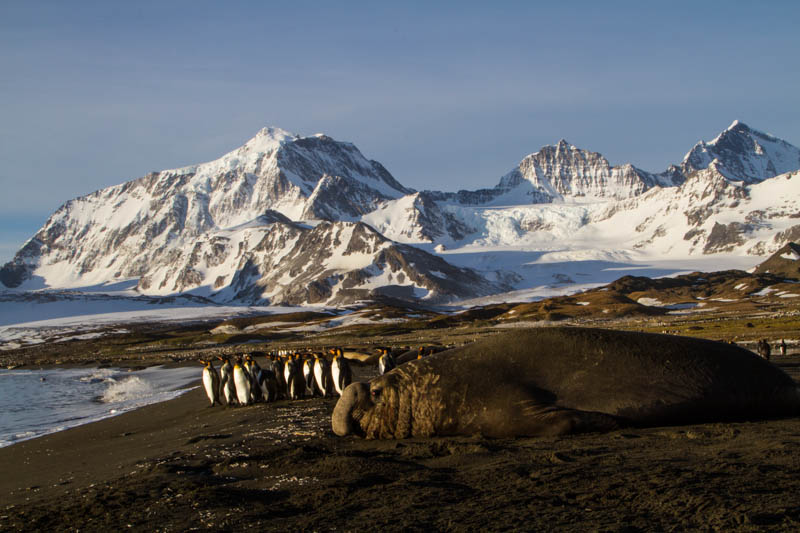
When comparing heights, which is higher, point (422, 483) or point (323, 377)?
point (422, 483)

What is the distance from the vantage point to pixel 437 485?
7.29 m

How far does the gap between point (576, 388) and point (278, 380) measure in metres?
12.5

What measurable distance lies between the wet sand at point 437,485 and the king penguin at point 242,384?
739 centimetres

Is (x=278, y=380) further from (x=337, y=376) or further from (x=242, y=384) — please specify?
(x=337, y=376)

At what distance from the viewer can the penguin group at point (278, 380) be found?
19141mm

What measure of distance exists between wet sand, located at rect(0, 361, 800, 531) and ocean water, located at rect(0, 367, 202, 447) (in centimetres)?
851

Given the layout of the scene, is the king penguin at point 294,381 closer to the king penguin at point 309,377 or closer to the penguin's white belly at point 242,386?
the king penguin at point 309,377

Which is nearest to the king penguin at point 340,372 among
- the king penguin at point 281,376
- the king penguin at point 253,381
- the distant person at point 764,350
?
the king penguin at point 281,376

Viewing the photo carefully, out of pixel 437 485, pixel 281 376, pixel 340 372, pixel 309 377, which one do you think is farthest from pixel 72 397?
pixel 437 485

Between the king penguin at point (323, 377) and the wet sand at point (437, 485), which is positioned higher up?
the wet sand at point (437, 485)

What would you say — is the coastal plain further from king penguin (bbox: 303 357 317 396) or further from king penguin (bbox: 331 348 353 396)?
king penguin (bbox: 303 357 317 396)

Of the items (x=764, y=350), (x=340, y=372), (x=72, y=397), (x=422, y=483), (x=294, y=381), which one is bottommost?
(x=72, y=397)

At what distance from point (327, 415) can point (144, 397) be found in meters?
14.5

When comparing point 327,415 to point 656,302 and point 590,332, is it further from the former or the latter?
point 656,302
